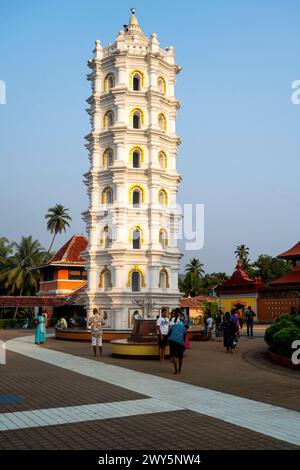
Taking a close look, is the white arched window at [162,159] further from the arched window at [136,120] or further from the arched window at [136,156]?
the arched window at [136,120]

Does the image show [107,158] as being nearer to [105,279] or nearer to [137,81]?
[137,81]

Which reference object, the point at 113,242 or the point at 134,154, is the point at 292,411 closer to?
the point at 113,242

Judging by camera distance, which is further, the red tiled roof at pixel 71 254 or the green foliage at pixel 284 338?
the red tiled roof at pixel 71 254

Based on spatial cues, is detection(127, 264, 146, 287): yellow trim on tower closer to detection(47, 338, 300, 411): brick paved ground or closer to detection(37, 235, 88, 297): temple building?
detection(47, 338, 300, 411): brick paved ground

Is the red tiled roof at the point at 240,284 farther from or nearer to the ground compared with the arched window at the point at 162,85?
nearer to the ground

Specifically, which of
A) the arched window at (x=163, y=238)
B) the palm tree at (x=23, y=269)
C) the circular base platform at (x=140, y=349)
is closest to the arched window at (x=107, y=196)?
the arched window at (x=163, y=238)

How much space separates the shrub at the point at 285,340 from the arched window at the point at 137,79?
25192 millimetres

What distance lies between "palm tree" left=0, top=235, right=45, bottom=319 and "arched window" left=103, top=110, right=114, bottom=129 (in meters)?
29.7

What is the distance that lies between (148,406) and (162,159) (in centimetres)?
2949

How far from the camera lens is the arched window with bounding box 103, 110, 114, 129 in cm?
3788

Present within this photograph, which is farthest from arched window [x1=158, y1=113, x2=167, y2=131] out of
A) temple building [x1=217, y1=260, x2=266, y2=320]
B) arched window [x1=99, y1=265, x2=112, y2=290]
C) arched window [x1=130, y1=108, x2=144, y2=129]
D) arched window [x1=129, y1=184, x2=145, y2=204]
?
temple building [x1=217, y1=260, x2=266, y2=320]

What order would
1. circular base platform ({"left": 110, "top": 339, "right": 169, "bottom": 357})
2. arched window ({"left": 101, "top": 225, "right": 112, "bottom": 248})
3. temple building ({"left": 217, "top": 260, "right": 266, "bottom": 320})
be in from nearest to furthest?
circular base platform ({"left": 110, "top": 339, "right": 169, "bottom": 357}) < arched window ({"left": 101, "top": 225, "right": 112, "bottom": 248}) < temple building ({"left": 217, "top": 260, "right": 266, "bottom": 320})

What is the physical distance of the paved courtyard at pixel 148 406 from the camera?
24.3ft
